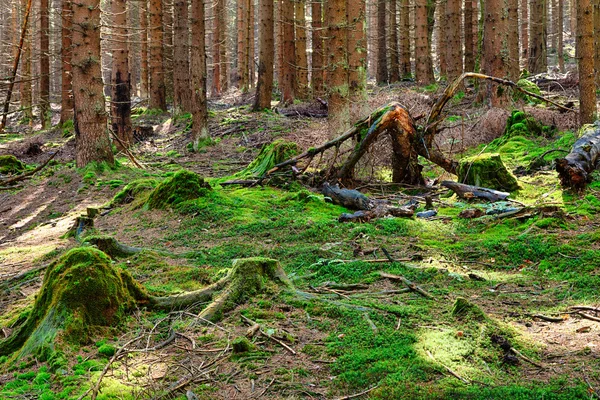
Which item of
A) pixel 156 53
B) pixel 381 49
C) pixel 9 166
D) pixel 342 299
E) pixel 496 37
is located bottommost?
pixel 342 299

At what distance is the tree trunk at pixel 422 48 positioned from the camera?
75.6 feet

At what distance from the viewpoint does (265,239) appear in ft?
23.9

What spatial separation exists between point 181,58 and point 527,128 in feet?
38.0

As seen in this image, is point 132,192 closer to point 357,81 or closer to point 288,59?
point 357,81

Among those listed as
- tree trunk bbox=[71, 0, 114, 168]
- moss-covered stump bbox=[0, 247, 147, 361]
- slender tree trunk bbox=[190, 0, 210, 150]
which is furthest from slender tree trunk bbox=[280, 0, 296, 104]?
moss-covered stump bbox=[0, 247, 147, 361]

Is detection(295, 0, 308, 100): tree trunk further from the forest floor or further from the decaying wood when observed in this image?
the decaying wood

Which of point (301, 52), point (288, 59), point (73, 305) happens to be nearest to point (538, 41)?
point (301, 52)

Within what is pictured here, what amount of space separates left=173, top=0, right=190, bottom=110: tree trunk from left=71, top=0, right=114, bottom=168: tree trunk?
6.58 meters

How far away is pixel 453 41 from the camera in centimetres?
2091

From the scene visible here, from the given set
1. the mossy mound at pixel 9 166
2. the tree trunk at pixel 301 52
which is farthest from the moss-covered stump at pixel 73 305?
the tree trunk at pixel 301 52

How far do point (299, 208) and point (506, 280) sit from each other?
141 inches

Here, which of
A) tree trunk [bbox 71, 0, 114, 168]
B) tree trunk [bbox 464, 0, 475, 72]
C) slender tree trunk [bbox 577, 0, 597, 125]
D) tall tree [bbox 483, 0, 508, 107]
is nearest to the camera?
slender tree trunk [bbox 577, 0, 597, 125]

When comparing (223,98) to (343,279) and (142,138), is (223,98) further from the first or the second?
(343,279)

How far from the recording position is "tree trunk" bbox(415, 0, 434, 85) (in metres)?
23.0
